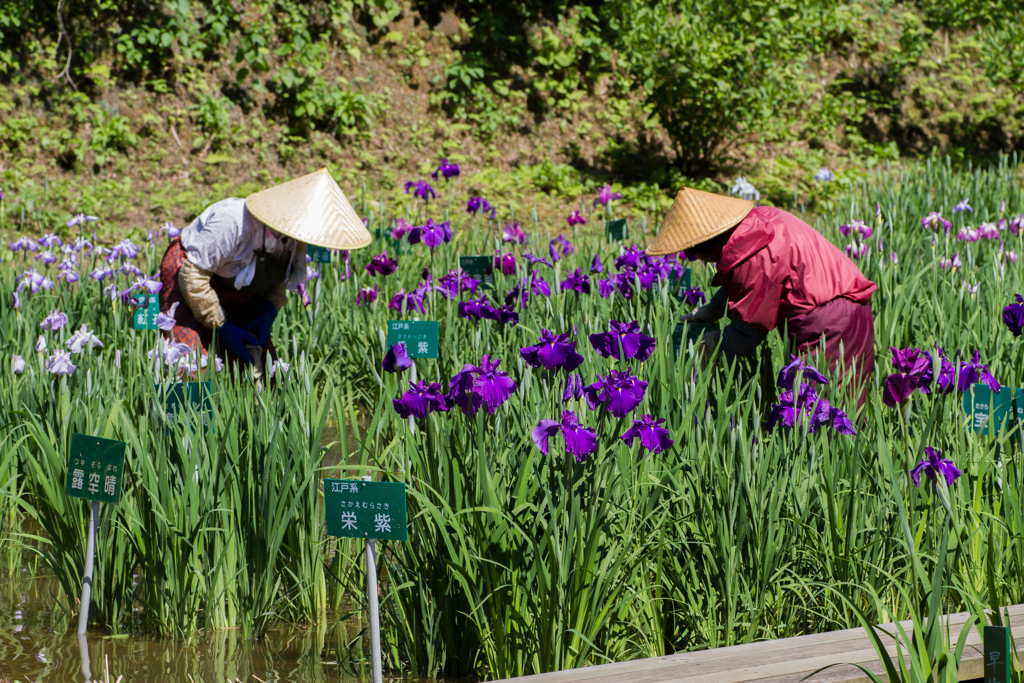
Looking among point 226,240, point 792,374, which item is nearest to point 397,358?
point 792,374

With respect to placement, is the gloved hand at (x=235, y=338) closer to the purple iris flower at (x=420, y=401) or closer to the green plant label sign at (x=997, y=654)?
the purple iris flower at (x=420, y=401)

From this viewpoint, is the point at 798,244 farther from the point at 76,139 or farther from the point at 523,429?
the point at 76,139

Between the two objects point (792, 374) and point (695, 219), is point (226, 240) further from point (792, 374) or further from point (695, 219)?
point (792, 374)

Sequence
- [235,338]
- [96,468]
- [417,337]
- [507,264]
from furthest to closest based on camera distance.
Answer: [507,264] < [235,338] < [417,337] < [96,468]

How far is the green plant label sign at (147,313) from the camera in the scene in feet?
9.98

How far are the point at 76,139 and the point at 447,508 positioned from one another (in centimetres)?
764

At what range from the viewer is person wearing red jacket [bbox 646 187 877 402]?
3.11 m

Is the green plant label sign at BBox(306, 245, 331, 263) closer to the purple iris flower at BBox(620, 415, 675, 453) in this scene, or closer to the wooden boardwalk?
the purple iris flower at BBox(620, 415, 675, 453)

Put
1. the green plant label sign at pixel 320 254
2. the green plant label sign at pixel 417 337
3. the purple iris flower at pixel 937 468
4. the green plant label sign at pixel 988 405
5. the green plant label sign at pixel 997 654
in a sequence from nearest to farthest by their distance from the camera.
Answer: the green plant label sign at pixel 997 654, the purple iris flower at pixel 937 468, the green plant label sign at pixel 988 405, the green plant label sign at pixel 417 337, the green plant label sign at pixel 320 254

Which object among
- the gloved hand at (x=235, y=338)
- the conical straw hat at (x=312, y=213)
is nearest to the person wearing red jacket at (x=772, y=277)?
the conical straw hat at (x=312, y=213)

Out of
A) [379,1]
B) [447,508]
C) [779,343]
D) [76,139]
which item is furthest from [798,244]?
[379,1]

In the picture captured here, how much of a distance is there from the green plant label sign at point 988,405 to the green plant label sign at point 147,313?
2373 mm

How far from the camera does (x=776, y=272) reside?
3113mm

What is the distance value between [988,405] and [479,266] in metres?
2.32
